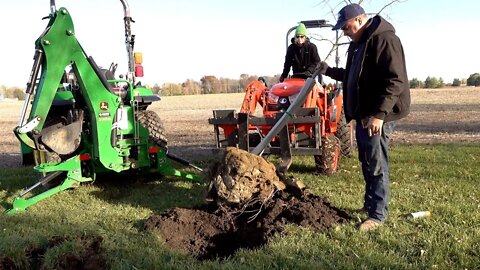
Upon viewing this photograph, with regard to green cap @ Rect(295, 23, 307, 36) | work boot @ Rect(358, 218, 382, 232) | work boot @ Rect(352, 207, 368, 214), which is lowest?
work boot @ Rect(352, 207, 368, 214)

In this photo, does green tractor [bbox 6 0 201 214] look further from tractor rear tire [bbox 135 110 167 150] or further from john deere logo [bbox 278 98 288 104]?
john deere logo [bbox 278 98 288 104]

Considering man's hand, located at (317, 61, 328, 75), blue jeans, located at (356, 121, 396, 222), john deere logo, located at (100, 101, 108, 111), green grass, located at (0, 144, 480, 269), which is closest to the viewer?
green grass, located at (0, 144, 480, 269)

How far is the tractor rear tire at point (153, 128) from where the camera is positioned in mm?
6709

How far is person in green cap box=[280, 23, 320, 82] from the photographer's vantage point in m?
7.85

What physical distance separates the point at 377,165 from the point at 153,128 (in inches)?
145

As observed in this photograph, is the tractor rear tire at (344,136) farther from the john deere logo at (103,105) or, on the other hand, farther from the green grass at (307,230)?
the john deere logo at (103,105)

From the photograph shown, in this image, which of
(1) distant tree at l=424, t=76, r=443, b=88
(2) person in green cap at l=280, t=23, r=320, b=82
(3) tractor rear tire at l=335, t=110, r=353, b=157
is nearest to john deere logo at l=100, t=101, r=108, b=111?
(2) person in green cap at l=280, t=23, r=320, b=82

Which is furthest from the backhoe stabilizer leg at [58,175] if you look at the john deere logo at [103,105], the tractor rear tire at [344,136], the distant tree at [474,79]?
the distant tree at [474,79]

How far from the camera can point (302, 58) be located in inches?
314

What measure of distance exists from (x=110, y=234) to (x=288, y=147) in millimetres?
2683

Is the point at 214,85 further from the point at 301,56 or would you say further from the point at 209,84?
the point at 301,56

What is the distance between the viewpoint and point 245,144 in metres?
6.46

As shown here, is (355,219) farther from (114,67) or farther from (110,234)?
(114,67)

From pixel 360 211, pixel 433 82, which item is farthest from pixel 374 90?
pixel 433 82
